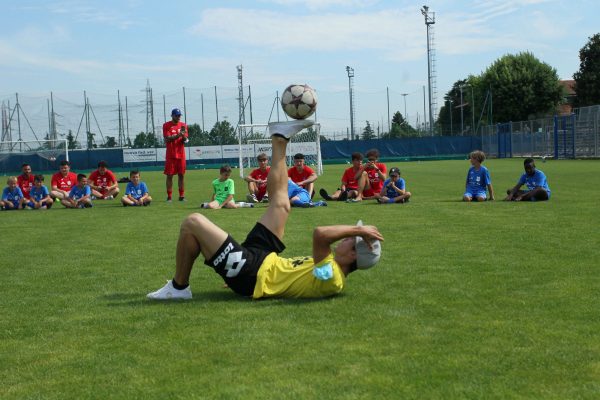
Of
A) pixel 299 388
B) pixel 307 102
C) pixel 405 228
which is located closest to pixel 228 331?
pixel 299 388

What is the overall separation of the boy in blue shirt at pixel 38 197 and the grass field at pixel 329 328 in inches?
399

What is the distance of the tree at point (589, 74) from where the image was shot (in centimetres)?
7225

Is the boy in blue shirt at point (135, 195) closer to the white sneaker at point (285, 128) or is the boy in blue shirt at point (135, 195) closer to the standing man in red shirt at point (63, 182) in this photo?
the standing man in red shirt at point (63, 182)

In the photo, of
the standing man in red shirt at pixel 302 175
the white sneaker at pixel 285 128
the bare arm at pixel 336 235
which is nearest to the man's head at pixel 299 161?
the standing man in red shirt at pixel 302 175

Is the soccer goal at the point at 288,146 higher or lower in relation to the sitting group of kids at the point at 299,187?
higher

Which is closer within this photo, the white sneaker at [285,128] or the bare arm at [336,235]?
the bare arm at [336,235]

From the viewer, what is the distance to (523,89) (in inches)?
3000

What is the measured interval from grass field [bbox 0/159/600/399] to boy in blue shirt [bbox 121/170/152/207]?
30.5ft

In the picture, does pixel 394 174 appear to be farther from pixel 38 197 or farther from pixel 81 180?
pixel 38 197

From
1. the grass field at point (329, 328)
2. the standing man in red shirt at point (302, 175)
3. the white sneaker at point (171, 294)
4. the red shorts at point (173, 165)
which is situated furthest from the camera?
the red shorts at point (173, 165)

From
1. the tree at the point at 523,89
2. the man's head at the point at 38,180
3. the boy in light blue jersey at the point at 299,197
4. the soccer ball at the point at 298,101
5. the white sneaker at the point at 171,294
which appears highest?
the tree at the point at 523,89

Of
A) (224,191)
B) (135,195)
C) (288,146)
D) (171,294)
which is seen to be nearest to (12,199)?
(135,195)

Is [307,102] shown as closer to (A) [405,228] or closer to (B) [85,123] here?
(A) [405,228]

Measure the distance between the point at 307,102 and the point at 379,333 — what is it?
15.1 ft
